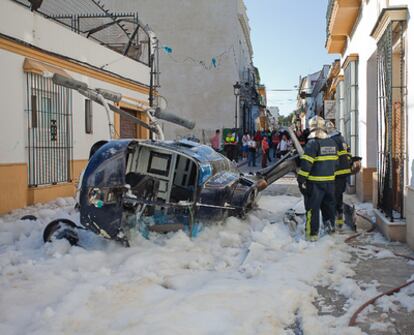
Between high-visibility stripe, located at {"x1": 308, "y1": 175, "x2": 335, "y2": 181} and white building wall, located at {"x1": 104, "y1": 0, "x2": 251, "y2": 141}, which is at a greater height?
white building wall, located at {"x1": 104, "y1": 0, "x2": 251, "y2": 141}

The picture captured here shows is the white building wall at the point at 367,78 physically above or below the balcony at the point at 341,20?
below

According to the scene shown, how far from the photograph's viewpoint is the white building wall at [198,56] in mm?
29500

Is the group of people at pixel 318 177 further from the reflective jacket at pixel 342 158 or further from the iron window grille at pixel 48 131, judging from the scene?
the iron window grille at pixel 48 131

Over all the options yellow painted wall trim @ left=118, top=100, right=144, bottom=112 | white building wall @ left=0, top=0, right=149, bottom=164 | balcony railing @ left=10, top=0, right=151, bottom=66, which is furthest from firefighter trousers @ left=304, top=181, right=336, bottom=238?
yellow painted wall trim @ left=118, top=100, right=144, bottom=112

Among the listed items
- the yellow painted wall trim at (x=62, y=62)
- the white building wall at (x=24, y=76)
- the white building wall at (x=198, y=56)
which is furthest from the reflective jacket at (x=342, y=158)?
the white building wall at (x=198, y=56)

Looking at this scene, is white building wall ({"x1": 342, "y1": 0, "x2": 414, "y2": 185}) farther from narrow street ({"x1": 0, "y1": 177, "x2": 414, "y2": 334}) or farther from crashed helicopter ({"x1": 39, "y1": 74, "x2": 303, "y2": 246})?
narrow street ({"x1": 0, "y1": 177, "x2": 414, "y2": 334})

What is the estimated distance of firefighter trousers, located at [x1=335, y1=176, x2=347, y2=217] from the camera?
8195 millimetres

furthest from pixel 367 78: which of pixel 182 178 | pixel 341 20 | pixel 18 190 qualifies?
pixel 18 190

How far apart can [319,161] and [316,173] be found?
0.62ft

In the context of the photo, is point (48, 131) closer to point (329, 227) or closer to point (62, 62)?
point (62, 62)

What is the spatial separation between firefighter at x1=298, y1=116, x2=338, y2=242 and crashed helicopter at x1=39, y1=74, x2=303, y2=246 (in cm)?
97

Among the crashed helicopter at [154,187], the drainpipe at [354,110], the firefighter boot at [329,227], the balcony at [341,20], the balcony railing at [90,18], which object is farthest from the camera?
the balcony railing at [90,18]

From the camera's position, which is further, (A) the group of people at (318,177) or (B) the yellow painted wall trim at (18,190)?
(B) the yellow painted wall trim at (18,190)

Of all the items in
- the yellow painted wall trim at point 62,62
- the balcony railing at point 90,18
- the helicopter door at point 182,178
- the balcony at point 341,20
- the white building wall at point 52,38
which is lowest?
the helicopter door at point 182,178
